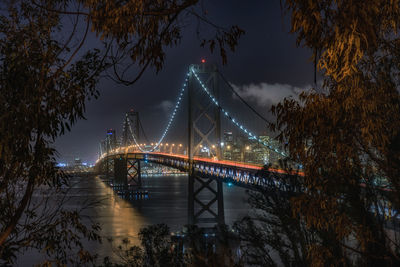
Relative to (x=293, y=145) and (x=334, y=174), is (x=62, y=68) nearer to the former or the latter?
(x=293, y=145)

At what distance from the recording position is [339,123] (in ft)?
15.6

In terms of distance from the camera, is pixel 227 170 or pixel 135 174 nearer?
pixel 227 170

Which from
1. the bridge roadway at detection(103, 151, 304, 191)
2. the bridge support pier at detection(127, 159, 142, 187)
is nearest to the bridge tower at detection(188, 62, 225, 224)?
the bridge roadway at detection(103, 151, 304, 191)

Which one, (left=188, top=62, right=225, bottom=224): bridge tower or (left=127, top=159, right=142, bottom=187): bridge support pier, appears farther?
(left=127, top=159, right=142, bottom=187): bridge support pier

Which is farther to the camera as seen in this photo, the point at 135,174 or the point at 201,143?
the point at 135,174

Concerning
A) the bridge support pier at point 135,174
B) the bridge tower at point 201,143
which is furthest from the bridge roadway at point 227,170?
the bridge support pier at point 135,174

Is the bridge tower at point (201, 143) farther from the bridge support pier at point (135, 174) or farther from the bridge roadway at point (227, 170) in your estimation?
the bridge support pier at point (135, 174)

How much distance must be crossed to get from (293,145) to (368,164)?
1072 millimetres

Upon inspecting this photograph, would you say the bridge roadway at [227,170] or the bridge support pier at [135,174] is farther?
the bridge support pier at [135,174]

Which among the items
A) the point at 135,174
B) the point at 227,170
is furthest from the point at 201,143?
the point at 135,174

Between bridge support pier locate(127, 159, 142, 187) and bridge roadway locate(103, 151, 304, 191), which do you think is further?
bridge support pier locate(127, 159, 142, 187)

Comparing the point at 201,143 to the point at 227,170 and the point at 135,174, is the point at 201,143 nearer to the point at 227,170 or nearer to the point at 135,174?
the point at 227,170

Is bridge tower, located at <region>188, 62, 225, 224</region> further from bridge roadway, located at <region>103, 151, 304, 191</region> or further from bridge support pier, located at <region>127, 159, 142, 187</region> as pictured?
bridge support pier, located at <region>127, 159, 142, 187</region>

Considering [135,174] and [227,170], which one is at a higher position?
[227,170]
